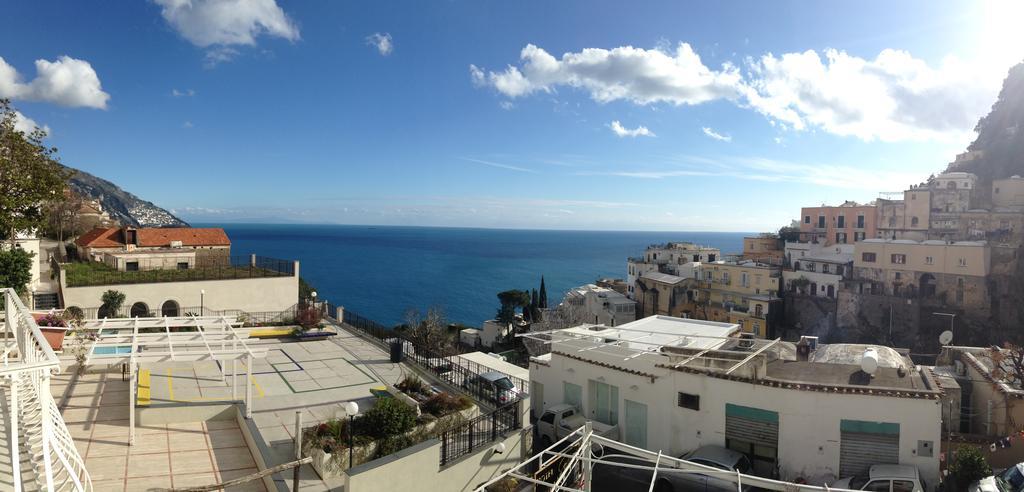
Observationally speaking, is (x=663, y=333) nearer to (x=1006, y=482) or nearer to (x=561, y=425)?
(x=561, y=425)

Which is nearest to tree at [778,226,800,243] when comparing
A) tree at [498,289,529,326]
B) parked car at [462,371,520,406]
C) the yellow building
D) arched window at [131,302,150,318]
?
the yellow building

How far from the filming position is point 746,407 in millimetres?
13031

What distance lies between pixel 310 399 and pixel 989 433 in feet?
60.5

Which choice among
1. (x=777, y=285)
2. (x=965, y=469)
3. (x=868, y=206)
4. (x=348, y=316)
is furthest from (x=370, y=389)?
(x=868, y=206)

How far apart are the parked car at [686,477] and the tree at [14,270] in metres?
19.8

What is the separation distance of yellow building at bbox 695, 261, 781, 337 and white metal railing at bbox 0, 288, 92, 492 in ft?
175

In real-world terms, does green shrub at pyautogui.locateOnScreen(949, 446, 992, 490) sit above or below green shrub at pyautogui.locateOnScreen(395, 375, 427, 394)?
below

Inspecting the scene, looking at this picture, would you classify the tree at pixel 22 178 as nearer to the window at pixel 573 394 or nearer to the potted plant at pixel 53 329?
the potted plant at pixel 53 329

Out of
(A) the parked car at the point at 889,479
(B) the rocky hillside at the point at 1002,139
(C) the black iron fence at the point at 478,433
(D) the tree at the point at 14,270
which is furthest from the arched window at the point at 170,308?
(B) the rocky hillside at the point at 1002,139

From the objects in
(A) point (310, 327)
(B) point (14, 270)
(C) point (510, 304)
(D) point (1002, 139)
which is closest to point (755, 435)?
(A) point (310, 327)

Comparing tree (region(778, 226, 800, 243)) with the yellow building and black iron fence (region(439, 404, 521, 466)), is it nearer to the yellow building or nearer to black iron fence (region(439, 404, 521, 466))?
the yellow building

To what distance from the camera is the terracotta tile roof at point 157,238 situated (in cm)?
3581

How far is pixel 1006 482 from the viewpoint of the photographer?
10.5 m

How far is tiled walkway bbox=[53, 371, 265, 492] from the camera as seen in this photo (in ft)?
26.3
